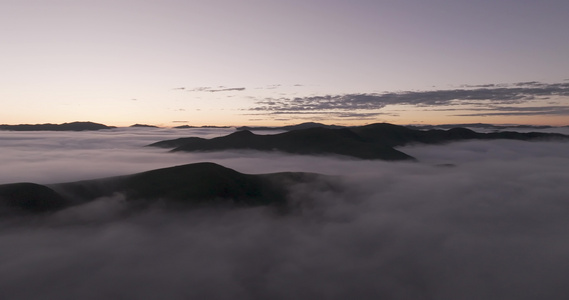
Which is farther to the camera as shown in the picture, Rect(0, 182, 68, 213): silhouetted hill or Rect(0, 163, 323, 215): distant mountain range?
Rect(0, 163, 323, 215): distant mountain range

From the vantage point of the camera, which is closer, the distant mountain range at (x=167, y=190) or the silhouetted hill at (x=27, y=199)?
the silhouetted hill at (x=27, y=199)

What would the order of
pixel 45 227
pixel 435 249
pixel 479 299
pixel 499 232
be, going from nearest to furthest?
1. pixel 479 299
2. pixel 45 227
3. pixel 435 249
4. pixel 499 232

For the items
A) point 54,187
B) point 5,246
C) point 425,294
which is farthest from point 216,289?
point 54,187

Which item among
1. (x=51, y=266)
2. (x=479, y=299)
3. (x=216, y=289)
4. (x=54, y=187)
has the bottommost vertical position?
(x=479, y=299)

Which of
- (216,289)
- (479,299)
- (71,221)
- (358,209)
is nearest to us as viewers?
(216,289)

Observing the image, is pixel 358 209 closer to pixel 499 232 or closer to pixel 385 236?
pixel 385 236

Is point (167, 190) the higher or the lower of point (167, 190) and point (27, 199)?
the lower

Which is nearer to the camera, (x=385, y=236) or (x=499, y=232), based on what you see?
(x=385, y=236)

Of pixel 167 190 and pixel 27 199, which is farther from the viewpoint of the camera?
pixel 167 190
